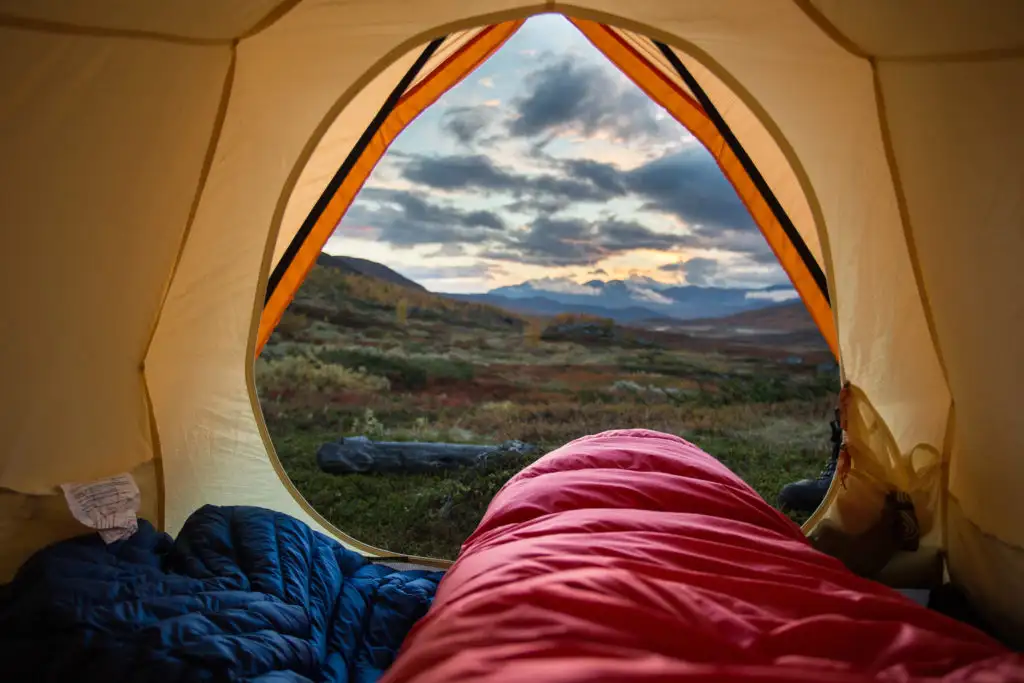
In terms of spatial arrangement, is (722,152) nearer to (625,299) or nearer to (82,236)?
(625,299)

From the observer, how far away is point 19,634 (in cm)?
113

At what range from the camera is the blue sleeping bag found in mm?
1087

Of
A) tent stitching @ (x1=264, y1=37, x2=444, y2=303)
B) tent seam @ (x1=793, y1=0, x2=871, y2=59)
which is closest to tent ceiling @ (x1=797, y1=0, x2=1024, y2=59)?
tent seam @ (x1=793, y1=0, x2=871, y2=59)

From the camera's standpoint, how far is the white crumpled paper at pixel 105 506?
5.12ft

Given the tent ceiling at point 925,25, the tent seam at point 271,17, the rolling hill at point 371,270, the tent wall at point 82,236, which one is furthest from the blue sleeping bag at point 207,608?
the rolling hill at point 371,270

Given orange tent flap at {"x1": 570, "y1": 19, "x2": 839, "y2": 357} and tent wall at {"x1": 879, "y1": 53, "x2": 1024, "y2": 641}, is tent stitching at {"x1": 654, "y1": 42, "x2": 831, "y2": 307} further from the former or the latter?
tent wall at {"x1": 879, "y1": 53, "x2": 1024, "y2": 641}

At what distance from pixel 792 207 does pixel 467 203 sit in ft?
5.36

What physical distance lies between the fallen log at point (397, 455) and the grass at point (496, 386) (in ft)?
0.57

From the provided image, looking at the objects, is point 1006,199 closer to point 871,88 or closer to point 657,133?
point 871,88

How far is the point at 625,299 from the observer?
3.71 m

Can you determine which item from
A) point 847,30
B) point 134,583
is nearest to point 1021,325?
point 847,30

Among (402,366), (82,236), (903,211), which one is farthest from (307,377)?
(903,211)

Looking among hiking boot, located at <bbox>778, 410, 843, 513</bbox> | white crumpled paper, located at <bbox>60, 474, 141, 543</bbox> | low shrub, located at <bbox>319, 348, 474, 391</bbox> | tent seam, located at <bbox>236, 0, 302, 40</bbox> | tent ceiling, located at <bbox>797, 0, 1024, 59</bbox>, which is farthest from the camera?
low shrub, located at <bbox>319, 348, 474, 391</bbox>

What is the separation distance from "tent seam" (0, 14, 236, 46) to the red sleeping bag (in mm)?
1186
